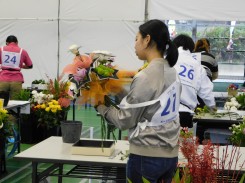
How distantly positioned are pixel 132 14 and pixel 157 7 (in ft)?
2.13

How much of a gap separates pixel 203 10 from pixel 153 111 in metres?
7.43

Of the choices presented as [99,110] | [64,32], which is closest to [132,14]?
[64,32]

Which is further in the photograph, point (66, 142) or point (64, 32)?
point (64, 32)

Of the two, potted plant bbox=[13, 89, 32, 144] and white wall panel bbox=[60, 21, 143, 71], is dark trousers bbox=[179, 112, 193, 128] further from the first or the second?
white wall panel bbox=[60, 21, 143, 71]

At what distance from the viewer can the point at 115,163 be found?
2.52 m

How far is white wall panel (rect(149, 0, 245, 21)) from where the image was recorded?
8.98m

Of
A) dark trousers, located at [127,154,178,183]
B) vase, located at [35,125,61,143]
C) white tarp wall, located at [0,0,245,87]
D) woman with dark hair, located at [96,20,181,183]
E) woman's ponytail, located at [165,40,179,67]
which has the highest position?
white tarp wall, located at [0,0,245,87]

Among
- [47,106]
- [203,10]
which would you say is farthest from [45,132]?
[203,10]

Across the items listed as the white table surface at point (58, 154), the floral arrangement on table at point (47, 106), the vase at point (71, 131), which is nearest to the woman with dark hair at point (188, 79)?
the white table surface at point (58, 154)

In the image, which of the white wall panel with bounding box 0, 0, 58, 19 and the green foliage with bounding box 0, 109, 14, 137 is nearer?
the green foliage with bounding box 0, 109, 14, 137

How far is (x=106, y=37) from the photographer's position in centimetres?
995

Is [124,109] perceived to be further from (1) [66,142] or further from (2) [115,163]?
(1) [66,142]

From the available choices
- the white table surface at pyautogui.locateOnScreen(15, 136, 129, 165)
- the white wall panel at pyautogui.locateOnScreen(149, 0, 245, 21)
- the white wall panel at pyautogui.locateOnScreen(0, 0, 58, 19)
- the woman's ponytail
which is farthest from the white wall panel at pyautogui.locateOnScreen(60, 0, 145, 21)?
the woman's ponytail

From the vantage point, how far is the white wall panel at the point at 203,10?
353 inches
